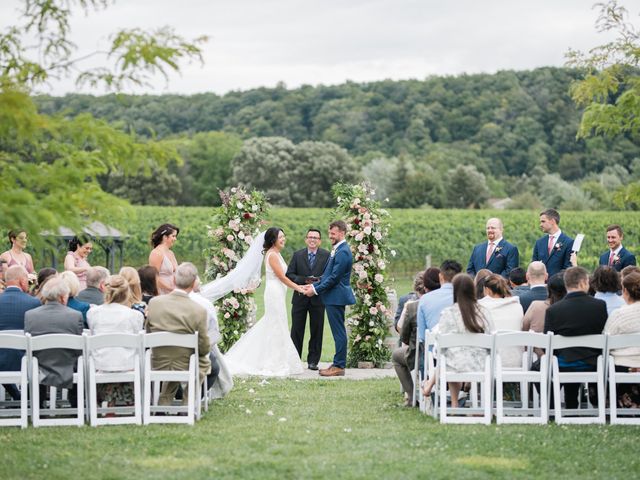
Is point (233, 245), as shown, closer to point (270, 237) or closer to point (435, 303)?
point (270, 237)

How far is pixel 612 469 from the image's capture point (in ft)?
22.6

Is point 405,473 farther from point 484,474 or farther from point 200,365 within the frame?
point 200,365

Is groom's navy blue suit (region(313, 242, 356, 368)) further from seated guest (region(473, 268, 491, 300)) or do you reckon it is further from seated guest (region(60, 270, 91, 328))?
seated guest (region(60, 270, 91, 328))

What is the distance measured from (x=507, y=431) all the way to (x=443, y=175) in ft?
201

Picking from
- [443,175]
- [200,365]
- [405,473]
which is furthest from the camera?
[443,175]

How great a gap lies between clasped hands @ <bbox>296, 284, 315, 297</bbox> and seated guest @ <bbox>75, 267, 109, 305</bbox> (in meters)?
3.47

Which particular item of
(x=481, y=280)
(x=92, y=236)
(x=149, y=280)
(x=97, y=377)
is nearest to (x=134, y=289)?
(x=149, y=280)

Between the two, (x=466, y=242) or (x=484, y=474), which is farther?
(x=466, y=242)

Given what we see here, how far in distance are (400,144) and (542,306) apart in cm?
6690

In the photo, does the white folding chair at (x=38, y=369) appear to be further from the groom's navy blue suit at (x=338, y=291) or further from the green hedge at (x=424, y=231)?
the green hedge at (x=424, y=231)

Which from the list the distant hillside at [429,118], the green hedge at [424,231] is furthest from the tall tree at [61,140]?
the distant hillside at [429,118]

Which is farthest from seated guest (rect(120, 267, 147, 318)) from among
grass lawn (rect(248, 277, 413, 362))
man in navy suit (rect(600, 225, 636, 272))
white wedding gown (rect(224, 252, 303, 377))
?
man in navy suit (rect(600, 225, 636, 272))

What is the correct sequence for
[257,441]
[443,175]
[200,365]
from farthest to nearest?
[443,175] → [200,365] → [257,441]

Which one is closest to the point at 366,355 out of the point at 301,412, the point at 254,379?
the point at 254,379
